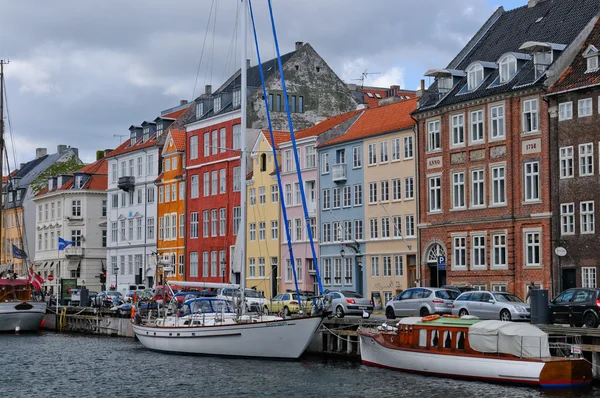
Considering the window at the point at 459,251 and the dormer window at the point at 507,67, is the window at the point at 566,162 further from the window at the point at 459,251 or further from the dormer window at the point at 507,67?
the window at the point at 459,251

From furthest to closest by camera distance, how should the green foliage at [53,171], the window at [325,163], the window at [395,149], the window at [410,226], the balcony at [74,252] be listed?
the green foliage at [53,171]
the balcony at [74,252]
the window at [325,163]
the window at [395,149]
the window at [410,226]

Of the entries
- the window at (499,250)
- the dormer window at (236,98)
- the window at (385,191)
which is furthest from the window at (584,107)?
the dormer window at (236,98)

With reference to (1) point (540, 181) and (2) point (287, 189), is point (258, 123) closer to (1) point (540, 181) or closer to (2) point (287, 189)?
(2) point (287, 189)

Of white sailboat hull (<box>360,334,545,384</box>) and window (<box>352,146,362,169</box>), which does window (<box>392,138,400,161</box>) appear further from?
white sailboat hull (<box>360,334,545,384</box>)

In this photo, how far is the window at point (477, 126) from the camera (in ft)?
216

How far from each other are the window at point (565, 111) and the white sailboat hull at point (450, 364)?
21435mm

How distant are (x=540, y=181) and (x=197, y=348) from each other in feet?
72.8

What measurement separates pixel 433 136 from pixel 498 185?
689 cm

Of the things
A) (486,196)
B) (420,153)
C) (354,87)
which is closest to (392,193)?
(420,153)

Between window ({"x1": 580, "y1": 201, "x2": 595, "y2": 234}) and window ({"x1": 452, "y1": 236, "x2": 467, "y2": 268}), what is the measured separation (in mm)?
9089

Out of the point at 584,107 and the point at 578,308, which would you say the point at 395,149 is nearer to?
the point at 584,107

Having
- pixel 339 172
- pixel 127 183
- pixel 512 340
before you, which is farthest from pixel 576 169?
pixel 127 183

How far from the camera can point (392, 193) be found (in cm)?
7362

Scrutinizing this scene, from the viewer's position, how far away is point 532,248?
61938 mm
